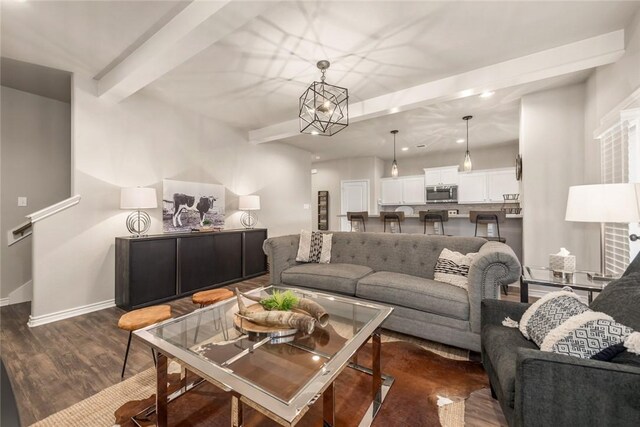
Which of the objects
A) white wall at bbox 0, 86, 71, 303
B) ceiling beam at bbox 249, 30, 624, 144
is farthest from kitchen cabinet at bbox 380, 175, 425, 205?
white wall at bbox 0, 86, 71, 303

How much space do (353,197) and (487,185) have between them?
346cm

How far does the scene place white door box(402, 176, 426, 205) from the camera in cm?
739

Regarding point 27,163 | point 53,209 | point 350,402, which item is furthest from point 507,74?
point 27,163

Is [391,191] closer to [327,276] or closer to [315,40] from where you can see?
[327,276]

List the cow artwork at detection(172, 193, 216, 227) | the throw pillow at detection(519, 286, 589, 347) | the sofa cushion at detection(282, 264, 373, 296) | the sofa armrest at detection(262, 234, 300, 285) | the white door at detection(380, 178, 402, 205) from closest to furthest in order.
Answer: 1. the throw pillow at detection(519, 286, 589, 347)
2. the sofa cushion at detection(282, 264, 373, 296)
3. the sofa armrest at detection(262, 234, 300, 285)
4. the cow artwork at detection(172, 193, 216, 227)
5. the white door at detection(380, 178, 402, 205)

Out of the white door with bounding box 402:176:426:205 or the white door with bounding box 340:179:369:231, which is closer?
the white door with bounding box 402:176:426:205

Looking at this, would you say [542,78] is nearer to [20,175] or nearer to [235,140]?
[235,140]

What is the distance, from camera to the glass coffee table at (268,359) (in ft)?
3.37

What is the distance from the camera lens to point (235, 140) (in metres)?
5.05

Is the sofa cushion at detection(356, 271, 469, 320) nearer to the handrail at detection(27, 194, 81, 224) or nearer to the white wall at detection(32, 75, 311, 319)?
the white wall at detection(32, 75, 311, 319)

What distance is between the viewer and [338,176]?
Result: 27.3 feet

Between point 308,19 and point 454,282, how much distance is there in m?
2.66

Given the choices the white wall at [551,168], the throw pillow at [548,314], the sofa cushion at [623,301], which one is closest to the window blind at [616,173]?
the white wall at [551,168]

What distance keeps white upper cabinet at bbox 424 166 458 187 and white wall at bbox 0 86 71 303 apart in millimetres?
7472
